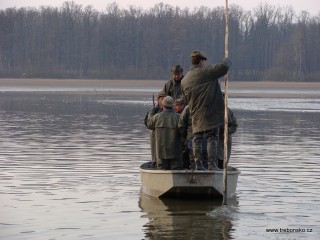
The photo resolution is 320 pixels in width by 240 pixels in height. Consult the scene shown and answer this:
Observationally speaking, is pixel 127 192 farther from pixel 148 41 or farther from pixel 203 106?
pixel 148 41

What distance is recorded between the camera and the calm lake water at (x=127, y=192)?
38.2ft

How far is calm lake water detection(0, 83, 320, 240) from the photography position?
11633 mm

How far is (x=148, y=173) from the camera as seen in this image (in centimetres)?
1405

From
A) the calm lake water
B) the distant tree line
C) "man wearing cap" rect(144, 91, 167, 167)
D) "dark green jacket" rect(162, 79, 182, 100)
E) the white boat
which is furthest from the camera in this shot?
the distant tree line

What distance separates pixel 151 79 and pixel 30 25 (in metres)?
27.4

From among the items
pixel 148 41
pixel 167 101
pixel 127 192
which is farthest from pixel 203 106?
pixel 148 41

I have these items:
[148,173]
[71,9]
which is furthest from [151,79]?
[148,173]

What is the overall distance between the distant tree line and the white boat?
88583 millimetres

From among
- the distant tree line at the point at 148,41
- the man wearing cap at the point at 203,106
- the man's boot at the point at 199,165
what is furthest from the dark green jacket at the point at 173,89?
the distant tree line at the point at 148,41

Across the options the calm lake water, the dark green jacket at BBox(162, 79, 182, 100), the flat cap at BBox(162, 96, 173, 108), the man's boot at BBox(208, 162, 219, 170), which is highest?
the dark green jacket at BBox(162, 79, 182, 100)

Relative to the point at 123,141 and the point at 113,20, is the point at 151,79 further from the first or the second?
the point at 123,141

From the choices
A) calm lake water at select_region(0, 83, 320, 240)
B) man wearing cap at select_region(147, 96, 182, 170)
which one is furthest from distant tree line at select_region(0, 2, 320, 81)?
man wearing cap at select_region(147, 96, 182, 170)

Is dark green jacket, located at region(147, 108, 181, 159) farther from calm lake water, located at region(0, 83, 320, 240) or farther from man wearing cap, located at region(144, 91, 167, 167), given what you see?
calm lake water, located at region(0, 83, 320, 240)

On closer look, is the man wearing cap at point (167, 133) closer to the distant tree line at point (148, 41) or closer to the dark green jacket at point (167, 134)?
the dark green jacket at point (167, 134)
